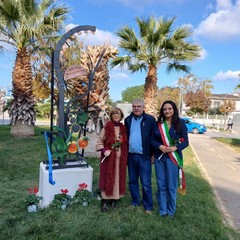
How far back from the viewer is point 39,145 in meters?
9.80

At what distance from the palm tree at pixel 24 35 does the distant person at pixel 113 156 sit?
7921 millimetres

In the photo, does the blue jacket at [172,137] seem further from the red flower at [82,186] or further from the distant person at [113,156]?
the red flower at [82,186]

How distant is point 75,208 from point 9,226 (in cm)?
99

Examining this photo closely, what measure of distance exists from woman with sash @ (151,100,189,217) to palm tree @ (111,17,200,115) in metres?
8.55

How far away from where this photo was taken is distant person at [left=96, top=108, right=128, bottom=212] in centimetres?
410

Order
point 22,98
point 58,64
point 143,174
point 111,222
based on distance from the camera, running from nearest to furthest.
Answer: point 111,222 → point 143,174 → point 58,64 → point 22,98

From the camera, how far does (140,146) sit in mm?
4070

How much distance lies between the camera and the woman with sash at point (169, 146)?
154 inches

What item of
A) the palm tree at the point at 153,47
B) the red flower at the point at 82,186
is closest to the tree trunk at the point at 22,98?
the palm tree at the point at 153,47

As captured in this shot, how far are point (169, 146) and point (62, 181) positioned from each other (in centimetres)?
175

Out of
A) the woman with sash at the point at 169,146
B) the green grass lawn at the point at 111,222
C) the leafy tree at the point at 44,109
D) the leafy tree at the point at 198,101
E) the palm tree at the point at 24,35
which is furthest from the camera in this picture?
the leafy tree at the point at 198,101

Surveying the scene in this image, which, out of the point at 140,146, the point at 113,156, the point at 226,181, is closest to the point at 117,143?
the point at 113,156

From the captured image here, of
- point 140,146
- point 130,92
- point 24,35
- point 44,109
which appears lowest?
point 140,146

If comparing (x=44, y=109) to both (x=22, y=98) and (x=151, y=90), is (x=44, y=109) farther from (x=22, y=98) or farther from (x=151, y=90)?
(x=151, y=90)
